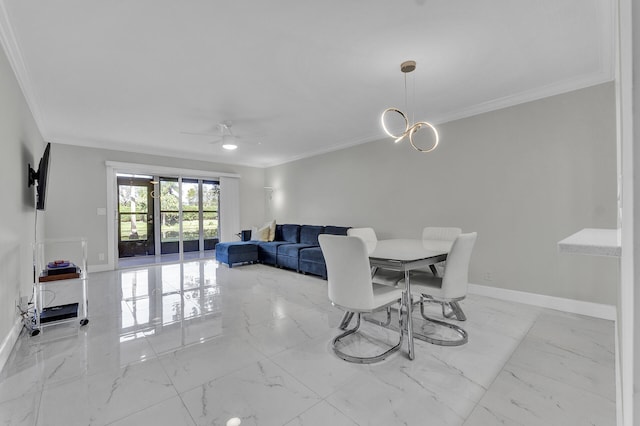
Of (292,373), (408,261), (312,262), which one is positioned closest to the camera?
(292,373)

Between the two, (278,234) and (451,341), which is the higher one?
(278,234)

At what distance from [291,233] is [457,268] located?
170 inches

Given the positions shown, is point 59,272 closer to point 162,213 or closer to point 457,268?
point 457,268

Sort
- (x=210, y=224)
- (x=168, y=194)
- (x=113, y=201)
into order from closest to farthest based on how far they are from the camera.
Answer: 1. (x=113, y=201)
2. (x=168, y=194)
3. (x=210, y=224)

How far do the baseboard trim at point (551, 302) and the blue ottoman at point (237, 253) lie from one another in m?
4.10

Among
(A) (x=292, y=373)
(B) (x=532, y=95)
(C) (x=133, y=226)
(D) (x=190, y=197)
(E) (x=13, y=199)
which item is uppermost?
(B) (x=532, y=95)

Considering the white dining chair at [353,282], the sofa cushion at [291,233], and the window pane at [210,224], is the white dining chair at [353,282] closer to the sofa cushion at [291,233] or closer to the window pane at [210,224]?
the sofa cushion at [291,233]

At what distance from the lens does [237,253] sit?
5797 millimetres

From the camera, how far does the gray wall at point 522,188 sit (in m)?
2.93

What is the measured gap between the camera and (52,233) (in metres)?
5.03

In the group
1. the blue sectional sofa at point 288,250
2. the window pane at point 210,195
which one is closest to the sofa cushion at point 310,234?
the blue sectional sofa at point 288,250

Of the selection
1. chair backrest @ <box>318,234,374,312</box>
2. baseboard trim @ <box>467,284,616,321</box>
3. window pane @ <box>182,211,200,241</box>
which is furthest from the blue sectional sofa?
chair backrest @ <box>318,234,374,312</box>

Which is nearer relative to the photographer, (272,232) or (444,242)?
(444,242)

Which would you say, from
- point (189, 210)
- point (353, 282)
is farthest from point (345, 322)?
point (189, 210)
